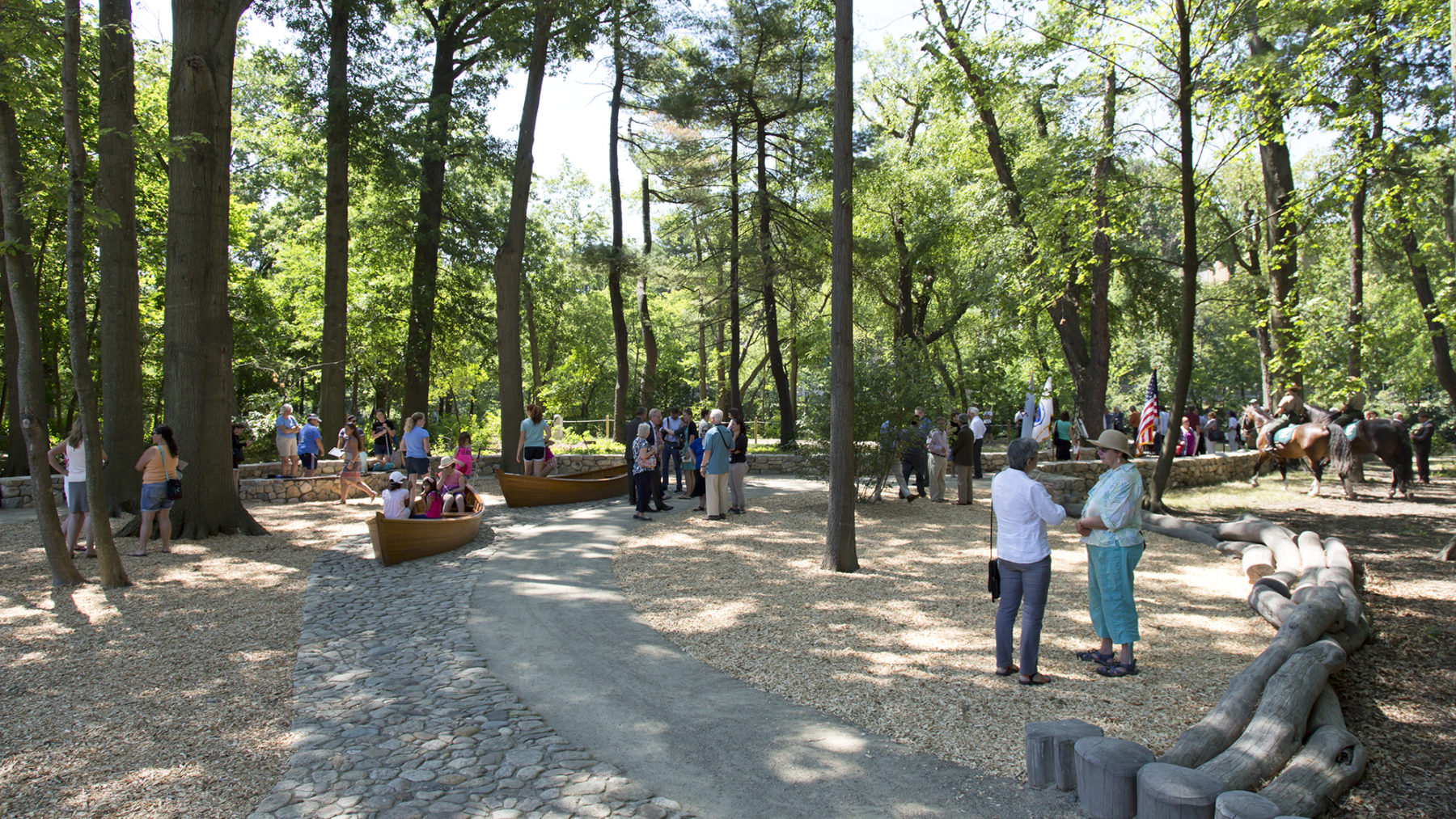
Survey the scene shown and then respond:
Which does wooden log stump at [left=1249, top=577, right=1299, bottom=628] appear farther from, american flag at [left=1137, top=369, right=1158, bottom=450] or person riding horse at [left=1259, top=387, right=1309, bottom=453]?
american flag at [left=1137, top=369, right=1158, bottom=450]

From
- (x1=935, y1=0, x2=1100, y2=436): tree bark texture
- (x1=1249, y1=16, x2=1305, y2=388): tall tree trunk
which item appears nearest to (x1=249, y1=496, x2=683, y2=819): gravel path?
(x1=1249, y1=16, x2=1305, y2=388): tall tree trunk

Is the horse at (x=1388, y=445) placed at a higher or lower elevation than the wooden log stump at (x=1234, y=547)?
higher

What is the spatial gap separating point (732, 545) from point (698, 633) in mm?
3937

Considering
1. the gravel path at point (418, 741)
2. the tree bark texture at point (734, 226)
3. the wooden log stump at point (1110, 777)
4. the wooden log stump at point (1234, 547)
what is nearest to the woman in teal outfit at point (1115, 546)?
the wooden log stump at point (1110, 777)

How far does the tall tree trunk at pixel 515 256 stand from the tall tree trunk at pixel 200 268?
703 centimetres

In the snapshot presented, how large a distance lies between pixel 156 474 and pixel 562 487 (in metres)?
6.49

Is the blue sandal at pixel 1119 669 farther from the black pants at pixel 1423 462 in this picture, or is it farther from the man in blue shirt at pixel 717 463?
the black pants at pixel 1423 462

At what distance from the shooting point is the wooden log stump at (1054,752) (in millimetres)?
4047

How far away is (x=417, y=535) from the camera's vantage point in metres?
10.0

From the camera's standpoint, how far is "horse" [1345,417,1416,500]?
51.4 feet

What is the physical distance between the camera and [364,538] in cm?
1187

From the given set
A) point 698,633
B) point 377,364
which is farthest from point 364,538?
point 377,364

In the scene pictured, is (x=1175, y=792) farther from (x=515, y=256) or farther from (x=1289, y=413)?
(x=515, y=256)

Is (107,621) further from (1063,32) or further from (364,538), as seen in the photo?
(1063,32)
